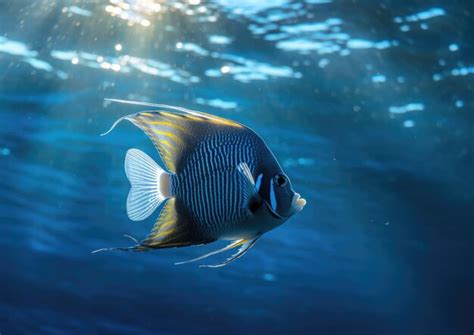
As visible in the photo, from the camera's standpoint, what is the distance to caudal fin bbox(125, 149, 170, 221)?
1.63 meters

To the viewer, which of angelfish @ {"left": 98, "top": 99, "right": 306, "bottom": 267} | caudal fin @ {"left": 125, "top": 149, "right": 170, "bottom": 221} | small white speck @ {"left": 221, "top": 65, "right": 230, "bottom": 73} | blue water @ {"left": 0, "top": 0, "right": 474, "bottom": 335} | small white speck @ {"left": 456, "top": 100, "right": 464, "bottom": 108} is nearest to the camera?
angelfish @ {"left": 98, "top": 99, "right": 306, "bottom": 267}

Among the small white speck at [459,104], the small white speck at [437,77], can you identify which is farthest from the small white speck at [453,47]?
the small white speck at [459,104]

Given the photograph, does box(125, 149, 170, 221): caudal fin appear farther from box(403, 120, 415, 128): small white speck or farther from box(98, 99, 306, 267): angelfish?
box(403, 120, 415, 128): small white speck

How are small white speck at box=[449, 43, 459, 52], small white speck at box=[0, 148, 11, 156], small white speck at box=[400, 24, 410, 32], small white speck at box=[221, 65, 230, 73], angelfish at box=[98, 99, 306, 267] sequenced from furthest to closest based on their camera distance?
small white speck at box=[0, 148, 11, 156] < small white speck at box=[221, 65, 230, 73] < small white speck at box=[449, 43, 459, 52] < small white speck at box=[400, 24, 410, 32] < angelfish at box=[98, 99, 306, 267]

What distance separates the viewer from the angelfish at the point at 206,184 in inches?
59.8

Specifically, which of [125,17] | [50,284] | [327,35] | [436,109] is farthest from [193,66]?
[50,284]

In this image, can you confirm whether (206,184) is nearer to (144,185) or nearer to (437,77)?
(144,185)

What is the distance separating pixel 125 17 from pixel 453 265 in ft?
71.5

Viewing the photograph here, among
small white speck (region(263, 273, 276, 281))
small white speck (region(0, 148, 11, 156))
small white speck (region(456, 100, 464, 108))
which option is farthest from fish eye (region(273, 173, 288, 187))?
small white speck (region(263, 273, 276, 281))

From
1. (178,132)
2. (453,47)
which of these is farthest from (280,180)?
(453,47)

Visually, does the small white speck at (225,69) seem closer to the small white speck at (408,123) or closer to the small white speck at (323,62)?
the small white speck at (323,62)

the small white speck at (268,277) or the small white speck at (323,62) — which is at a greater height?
the small white speck at (323,62)

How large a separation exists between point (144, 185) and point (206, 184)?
251mm

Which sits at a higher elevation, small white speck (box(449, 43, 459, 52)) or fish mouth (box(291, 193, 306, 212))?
fish mouth (box(291, 193, 306, 212))
